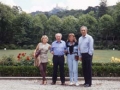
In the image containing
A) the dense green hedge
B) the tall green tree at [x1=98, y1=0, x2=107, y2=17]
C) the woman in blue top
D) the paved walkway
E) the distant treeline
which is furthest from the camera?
the tall green tree at [x1=98, y1=0, x2=107, y2=17]

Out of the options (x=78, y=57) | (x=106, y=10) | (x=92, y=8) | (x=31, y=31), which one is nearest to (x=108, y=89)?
(x=78, y=57)

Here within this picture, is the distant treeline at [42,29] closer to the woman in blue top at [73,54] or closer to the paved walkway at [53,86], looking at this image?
the paved walkway at [53,86]

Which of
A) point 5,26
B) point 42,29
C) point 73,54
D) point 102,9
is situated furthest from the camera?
point 102,9

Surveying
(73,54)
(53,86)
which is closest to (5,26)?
(73,54)

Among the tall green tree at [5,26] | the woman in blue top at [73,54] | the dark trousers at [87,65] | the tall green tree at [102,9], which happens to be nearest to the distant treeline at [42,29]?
the tall green tree at [5,26]

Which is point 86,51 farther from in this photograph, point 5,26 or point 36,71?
point 5,26

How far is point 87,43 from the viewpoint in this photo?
862 cm

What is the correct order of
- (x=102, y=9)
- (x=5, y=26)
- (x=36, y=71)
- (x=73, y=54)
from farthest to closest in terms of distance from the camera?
1. (x=102, y=9)
2. (x=5, y=26)
3. (x=36, y=71)
4. (x=73, y=54)

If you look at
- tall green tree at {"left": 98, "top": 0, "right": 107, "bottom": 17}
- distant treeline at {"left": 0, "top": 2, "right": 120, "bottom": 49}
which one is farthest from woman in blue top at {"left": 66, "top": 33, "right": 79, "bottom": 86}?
tall green tree at {"left": 98, "top": 0, "right": 107, "bottom": 17}

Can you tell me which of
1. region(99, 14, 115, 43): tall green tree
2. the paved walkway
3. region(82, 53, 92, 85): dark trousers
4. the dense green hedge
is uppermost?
region(99, 14, 115, 43): tall green tree

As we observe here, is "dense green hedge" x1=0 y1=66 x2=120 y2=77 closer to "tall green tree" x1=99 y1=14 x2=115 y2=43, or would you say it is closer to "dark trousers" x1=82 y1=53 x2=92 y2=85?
"dark trousers" x1=82 y1=53 x2=92 y2=85

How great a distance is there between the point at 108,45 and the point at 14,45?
52.1 ft

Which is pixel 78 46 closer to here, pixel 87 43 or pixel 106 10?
pixel 87 43

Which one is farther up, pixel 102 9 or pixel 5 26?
pixel 102 9
